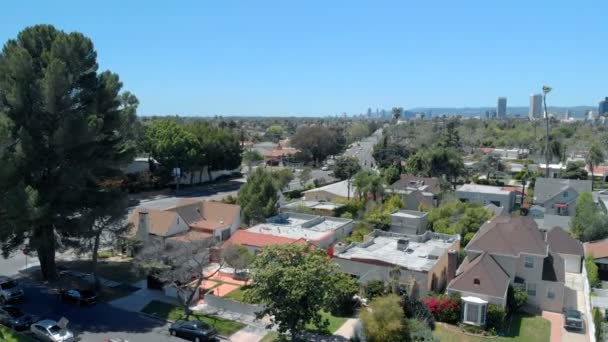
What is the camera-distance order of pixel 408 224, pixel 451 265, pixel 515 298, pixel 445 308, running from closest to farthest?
pixel 445 308 → pixel 515 298 → pixel 451 265 → pixel 408 224

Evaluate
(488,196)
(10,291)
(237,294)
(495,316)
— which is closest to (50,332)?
(10,291)

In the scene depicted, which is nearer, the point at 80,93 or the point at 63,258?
the point at 80,93

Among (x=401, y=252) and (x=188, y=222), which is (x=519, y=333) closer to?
(x=401, y=252)

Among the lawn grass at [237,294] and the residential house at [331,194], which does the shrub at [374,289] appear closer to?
the lawn grass at [237,294]

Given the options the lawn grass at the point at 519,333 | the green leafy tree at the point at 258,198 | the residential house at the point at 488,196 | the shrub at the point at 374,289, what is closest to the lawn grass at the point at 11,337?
the shrub at the point at 374,289

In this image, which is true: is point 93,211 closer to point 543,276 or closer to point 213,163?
point 543,276

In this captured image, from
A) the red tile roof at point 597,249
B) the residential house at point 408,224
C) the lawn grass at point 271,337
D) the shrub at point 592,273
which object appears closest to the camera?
the lawn grass at point 271,337

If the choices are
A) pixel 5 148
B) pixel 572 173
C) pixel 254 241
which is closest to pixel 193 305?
pixel 254 241
